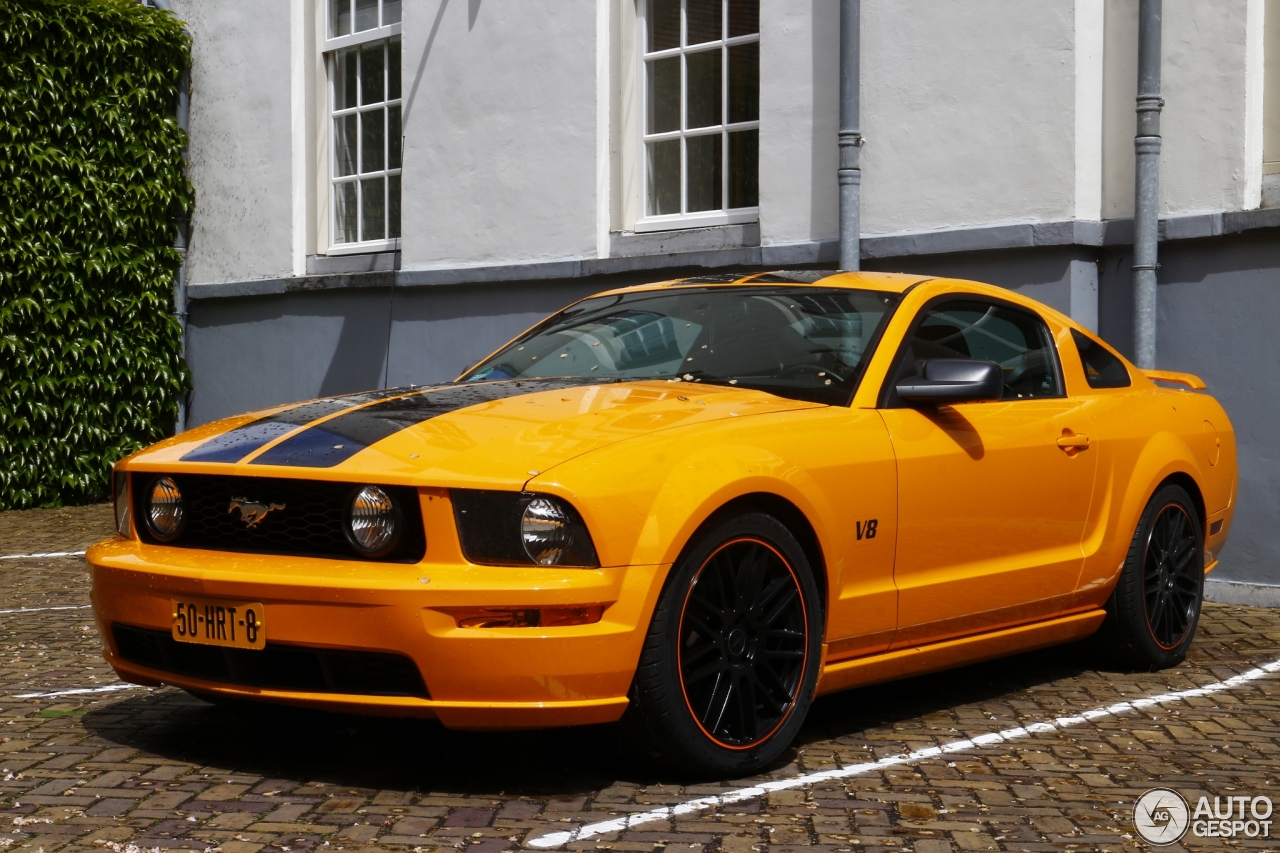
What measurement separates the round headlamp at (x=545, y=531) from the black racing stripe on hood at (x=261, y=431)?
0.89 metres

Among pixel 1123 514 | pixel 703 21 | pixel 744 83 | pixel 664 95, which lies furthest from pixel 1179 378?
pixel 664 95

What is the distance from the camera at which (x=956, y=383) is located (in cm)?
496

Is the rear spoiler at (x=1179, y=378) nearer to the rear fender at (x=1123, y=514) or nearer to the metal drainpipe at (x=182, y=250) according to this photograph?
the rear fender at (x=1123, y=514)

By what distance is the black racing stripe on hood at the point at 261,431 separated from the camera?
14.6 feet

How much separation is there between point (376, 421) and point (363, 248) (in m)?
8.54

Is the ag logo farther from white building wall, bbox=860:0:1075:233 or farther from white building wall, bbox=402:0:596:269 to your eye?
white building wall, bbox=402:0:596:269

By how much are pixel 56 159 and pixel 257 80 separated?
5.73 feet

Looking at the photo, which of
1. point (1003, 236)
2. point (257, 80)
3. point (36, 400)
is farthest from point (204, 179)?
point (1003, 236)

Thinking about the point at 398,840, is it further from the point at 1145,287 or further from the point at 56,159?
the point at 56,159

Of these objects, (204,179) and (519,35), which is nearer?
(519,35)

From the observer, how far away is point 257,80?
1338cm

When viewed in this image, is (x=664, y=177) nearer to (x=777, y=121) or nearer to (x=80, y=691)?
(x=777, y=121)

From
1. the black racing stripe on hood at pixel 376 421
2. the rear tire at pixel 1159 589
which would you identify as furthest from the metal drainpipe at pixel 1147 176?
the black racing stripe on hood at pixel 376 421

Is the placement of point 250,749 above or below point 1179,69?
below
